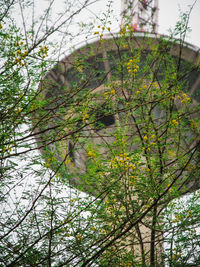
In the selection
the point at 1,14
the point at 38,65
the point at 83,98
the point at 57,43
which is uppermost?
the point at 1,14

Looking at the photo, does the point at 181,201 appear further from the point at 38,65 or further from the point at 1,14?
the point at 1,14

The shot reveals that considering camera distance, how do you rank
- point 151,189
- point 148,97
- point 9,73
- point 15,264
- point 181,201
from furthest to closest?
point 181,201 < point 148,97 < point 9,73 < point 151,189 < point 15,264

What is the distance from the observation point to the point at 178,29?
11.2 feet

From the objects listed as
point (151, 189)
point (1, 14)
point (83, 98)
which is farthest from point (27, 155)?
point (1, 14)

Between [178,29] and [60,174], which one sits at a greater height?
[178,29]

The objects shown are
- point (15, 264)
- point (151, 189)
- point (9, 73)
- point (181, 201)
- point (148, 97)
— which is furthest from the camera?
point (181, 201)

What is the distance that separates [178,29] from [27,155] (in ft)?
8.01

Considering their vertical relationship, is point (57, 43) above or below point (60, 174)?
above

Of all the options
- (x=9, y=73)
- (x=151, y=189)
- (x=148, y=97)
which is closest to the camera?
(x=151, y=189)

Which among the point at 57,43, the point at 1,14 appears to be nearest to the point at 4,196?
the point at 57,43

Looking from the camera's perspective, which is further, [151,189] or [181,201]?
[181,201]

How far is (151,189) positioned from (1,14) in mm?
2463

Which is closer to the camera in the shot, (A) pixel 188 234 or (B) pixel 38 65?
(B) pixel 38 65

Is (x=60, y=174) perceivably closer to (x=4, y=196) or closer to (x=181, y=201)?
(x=4, y=196)
